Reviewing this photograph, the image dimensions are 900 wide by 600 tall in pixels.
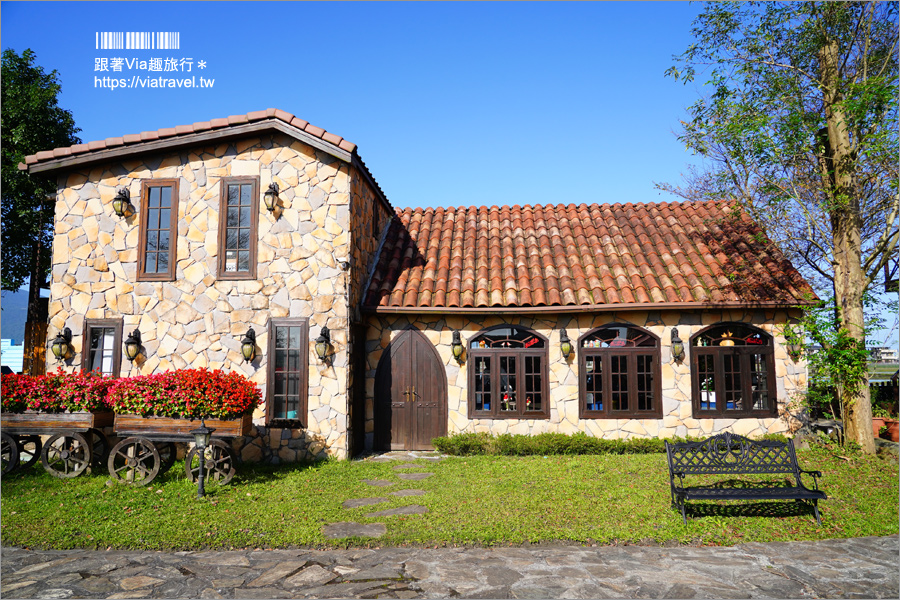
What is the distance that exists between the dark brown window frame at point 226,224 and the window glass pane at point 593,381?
7.06 meters

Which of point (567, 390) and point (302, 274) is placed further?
point (567, 390)

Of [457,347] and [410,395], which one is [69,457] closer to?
[410,395]

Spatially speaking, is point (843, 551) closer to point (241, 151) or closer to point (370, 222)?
point (370, 222)

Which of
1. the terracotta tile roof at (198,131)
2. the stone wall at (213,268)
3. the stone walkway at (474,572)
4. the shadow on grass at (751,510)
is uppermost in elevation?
the terracotta tile roof at (198,131)

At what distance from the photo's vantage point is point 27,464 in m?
9.62

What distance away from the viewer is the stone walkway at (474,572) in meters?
5.02

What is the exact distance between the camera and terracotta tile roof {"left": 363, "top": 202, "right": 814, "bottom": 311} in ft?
38.5

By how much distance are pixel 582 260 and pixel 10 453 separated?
11.6 meters

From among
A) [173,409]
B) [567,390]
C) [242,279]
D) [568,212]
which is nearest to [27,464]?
[173,409]

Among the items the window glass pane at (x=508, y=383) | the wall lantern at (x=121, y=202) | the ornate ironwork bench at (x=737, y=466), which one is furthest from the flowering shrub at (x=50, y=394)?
the ornate ironwork bench at (x=737, y=466)

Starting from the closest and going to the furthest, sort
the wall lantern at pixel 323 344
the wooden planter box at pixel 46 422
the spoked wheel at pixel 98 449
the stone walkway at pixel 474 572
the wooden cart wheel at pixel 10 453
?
the stone walkway at pixel 474 572, the wooden planter box at pixel 46 422, the wooden cart wheel at pixel 10 453, the spoked wheel at pixel 98 449, the wall lantern at pixel 323 344

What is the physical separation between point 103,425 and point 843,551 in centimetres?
1054

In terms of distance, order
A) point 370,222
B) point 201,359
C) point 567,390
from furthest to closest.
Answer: point 370,222, point 567,390, point 201,359

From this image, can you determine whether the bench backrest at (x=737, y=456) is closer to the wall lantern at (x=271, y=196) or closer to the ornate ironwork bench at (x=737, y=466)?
the ornate ironwork bench at (x=737, y=466)
